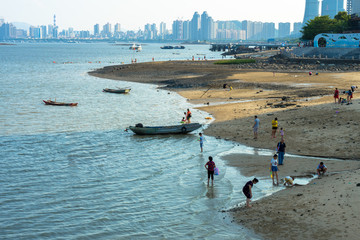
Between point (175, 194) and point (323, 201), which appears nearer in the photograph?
point (323, 201)

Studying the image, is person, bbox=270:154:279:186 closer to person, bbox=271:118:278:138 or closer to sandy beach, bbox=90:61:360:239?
sandy beach, bbox=90:61:360:239

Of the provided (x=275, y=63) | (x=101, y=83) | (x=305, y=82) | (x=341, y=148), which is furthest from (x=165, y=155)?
(x=275, y=63)

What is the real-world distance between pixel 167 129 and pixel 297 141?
30.7ft

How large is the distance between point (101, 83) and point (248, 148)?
48.8 meters

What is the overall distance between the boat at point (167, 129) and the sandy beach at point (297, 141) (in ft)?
4.24

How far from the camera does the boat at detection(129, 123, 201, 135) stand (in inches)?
A: 1224

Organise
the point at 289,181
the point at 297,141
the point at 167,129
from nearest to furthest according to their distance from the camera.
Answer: the point at 289,181, the point at 297,141, the point at 167,129

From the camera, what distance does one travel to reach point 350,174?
1878 centimetres

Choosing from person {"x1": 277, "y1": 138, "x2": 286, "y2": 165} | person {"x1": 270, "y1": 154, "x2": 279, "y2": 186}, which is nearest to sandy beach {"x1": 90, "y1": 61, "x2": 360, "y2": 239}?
person {"x1": 277, "y1": 138, "x2": 286, "y2": 165}

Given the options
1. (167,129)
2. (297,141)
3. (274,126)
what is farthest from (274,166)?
(167,129)

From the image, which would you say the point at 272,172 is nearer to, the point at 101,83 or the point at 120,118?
the point at 120,118

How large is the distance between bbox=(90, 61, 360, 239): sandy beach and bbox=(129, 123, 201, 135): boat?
4.24 ft

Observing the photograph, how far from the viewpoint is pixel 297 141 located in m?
26.4

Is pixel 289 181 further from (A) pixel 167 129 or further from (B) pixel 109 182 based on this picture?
(A) pixel 167 129
